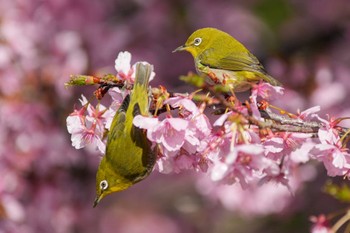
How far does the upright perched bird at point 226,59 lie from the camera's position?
302 cm

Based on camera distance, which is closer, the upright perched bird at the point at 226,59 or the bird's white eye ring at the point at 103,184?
the bird's white eye ring at the point at 103,184

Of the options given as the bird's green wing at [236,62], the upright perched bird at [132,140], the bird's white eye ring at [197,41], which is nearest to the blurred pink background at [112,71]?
the bird's white eye ring at [197,41]

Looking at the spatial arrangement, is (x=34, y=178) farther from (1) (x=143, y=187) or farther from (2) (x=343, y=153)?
(2) (x=343, y=153)

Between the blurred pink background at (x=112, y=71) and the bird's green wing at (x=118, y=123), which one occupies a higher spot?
the bird's green wing at (x=118, y=123)

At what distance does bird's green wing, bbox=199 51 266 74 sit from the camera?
3.03 metres

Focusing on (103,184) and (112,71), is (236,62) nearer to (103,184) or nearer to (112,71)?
(103,184)

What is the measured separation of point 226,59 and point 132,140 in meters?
0.66

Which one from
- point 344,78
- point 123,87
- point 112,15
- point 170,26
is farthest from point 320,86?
point 123,87

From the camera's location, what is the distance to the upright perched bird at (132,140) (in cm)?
264

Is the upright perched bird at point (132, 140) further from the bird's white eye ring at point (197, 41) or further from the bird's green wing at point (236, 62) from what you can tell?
the bird's white eye ring at point (197, 41)

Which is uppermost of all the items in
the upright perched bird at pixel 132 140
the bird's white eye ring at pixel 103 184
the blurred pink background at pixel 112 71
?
the upright perched bird at pixel 132 140

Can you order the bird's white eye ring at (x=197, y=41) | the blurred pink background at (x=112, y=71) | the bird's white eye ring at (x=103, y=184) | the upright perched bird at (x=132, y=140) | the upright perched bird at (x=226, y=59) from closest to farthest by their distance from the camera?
the upright perched bird at (x=132, y=140) → the bird's white eye ring at (x=103, y=184) → the upright perched bird at (x=226, y=59) → the bird's white eye ring at (x=197, y=41) → the blurred pink background at (x=112, y=71)

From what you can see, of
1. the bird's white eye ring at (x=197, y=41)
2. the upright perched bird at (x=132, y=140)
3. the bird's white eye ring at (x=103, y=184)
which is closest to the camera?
the upright perched bird at (x=132, y=140)

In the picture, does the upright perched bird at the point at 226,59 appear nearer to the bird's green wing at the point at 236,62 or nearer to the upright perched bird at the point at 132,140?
the bird's green wing at the point at 236,62
